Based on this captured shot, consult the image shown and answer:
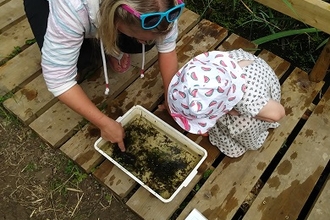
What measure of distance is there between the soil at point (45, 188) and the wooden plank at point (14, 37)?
0.52 meters

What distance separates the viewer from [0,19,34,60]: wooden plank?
2133 mm

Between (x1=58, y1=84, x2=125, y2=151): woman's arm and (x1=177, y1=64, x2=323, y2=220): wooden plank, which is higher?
(x1=58, y1=84, x2=125, y2=151): woman's arm

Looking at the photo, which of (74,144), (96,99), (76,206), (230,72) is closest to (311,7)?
(230,72)

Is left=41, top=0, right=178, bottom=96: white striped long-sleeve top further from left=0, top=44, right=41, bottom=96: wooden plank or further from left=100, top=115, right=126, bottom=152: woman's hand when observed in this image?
left=0, top=44, right=41, bottom=96: wooden plank

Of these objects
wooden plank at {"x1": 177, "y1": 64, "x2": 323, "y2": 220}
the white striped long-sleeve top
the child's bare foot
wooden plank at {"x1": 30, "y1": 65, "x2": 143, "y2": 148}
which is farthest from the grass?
the white striped long-sleeve top

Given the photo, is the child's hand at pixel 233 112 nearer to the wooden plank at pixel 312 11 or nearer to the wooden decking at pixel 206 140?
the wooden decking at pixel 206 140

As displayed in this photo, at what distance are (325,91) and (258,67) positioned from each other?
762 millimetres

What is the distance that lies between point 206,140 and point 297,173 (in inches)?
17.3

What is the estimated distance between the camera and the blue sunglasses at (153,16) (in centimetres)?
119

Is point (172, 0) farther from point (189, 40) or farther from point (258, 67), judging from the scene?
point (189, 40)

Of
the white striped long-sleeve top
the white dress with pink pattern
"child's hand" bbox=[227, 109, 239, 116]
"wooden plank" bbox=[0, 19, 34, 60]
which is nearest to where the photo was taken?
the white striped long-sleeve top

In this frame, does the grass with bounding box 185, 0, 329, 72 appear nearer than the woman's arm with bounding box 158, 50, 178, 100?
No

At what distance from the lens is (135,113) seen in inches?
72.5

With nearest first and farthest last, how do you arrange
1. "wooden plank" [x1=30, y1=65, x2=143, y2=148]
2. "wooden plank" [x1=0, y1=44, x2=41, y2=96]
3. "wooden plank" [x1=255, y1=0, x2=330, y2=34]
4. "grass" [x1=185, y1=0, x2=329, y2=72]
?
1. "wooden plank" [x1=255, y1=0, x2=330, y2=34]
2. "wooden plank" [x1=30, y1=65, x2=143, y2=148]
3. "wooden plank" [x1=0, y1=44, x2=41, y2=96]
4. "grass" [x1=185, y1=0, x2=329, y2=72]
